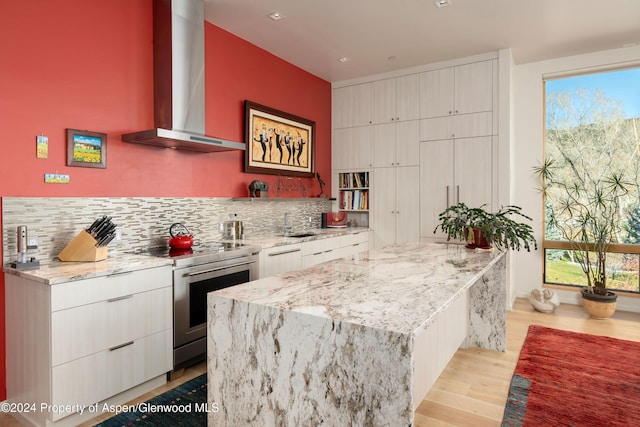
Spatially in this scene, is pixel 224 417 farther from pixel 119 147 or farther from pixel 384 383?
pixel 119 147

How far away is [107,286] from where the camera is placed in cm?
Answer: 229

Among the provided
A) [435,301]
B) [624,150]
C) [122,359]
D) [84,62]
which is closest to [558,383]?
[435,301]

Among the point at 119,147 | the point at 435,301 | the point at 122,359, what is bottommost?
the point at 122,359

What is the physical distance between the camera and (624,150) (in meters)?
4.54

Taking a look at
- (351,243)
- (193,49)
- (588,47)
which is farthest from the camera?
(351,243)

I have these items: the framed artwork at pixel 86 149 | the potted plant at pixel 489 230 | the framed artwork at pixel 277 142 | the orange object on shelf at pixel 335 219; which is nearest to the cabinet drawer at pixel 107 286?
the framed artwork at pixel 86 149

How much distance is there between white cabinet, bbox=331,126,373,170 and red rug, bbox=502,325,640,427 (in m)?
3.05

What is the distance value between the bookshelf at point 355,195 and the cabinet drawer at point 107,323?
3446 mm

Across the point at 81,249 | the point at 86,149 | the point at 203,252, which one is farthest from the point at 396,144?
the point at 81,249

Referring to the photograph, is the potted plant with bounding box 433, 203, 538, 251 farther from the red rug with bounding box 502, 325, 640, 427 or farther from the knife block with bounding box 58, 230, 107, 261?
the knife block with bounding box 58, 230, 107, 261

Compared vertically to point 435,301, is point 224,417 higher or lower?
lower

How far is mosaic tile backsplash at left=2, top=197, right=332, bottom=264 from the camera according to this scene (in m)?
2.47

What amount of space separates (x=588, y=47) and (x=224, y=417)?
5.29 m

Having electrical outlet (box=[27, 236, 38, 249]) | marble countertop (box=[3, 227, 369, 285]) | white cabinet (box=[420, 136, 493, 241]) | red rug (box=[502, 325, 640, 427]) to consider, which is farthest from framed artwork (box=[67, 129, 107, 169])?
white cabinet (box=[420, 136, 493, 241])
